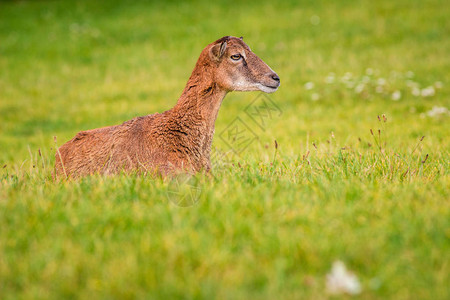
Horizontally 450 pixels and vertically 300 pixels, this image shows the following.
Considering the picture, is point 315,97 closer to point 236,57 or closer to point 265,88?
point 265,88

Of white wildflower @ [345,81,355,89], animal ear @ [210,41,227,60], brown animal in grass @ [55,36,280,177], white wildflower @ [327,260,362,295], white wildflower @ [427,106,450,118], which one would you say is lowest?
white wildflower @ [327,260,362,295]

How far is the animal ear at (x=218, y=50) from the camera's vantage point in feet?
19.6

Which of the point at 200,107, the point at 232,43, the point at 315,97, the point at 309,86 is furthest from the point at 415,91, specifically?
the point at 200,107

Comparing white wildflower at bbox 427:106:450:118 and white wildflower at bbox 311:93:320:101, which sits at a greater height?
white wildflower at bbox 311:93:320:101

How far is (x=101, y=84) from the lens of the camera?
56.3ft

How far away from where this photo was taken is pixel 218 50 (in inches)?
236

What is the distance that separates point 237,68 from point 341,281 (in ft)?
12.4

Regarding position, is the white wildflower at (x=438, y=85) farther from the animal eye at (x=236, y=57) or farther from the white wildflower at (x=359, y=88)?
the animal eye at (x=236, y=57)

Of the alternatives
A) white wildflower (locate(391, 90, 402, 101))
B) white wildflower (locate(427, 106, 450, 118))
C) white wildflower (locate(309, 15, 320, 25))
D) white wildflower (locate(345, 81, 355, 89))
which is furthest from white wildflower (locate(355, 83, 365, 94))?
white wildflower (locate(309, 15, 320, 25))

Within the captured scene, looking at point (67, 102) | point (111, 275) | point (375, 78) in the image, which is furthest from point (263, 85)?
point (67, 102)

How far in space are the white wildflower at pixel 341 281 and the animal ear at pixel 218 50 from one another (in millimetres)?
3651

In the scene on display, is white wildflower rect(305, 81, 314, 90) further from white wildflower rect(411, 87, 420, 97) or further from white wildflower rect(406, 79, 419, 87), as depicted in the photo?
white wildflower rect(411, 87, 420, 97)

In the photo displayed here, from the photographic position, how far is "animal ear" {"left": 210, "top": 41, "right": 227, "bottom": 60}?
5965 millimetres

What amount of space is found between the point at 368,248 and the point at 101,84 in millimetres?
15311
